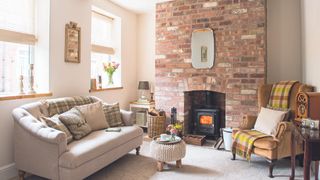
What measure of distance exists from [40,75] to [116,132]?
1.33 meters

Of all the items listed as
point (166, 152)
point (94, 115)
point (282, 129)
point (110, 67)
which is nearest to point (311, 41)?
point (282, 129)

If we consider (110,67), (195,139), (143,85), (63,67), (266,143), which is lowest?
(195,139)

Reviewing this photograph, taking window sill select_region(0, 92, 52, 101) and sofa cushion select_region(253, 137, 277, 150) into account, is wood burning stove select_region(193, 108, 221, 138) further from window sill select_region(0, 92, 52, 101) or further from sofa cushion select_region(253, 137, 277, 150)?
window sill select_region(0, 92, 52, 101)

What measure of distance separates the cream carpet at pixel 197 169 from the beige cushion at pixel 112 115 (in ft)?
1.69

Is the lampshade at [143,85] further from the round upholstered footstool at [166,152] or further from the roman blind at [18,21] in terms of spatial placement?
the roman blind at [18,21]

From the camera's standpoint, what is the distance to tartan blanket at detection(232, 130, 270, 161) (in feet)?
9.68

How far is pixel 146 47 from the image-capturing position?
215 inches

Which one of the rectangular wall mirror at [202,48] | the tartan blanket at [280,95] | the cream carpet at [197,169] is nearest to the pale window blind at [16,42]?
the cream carpet at [197,169]

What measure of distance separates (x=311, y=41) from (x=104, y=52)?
3478mm

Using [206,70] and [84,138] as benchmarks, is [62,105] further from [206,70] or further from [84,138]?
[206,70]

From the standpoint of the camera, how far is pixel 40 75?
3242mm

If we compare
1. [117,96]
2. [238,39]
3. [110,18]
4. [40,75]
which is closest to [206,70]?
[238,39]

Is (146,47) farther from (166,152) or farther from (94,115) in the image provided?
(166,152)

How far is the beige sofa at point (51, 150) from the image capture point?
2.26m
